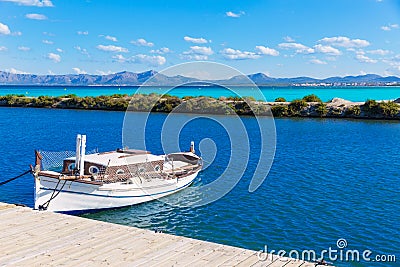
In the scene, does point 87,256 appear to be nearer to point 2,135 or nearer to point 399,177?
point 399,177

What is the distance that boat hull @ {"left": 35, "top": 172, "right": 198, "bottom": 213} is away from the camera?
20500 millimetres

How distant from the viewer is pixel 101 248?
13180 mm

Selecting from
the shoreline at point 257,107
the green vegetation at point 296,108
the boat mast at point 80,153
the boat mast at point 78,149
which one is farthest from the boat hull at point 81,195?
the green vegetation at point 296,108

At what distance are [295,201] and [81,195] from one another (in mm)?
10354

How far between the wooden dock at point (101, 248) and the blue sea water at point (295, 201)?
4.14 metres

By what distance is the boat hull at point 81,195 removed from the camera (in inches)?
807

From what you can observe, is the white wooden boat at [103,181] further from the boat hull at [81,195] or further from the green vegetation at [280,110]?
the green vegetation at [280,110]

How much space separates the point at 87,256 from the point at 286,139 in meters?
36.0

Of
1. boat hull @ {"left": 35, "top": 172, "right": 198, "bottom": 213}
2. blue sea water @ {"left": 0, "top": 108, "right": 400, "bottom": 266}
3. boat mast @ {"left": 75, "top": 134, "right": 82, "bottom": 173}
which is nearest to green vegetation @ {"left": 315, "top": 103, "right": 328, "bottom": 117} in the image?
blue sea water @ {"left": 0, "top": 108, "right": 400, "bottom": 266}

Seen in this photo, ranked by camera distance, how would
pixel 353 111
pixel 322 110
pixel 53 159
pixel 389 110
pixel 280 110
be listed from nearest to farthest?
pixel 53 159 → pixel 389 110 → pixel 353 111 → pixel 322 110 → pixel 280 110
